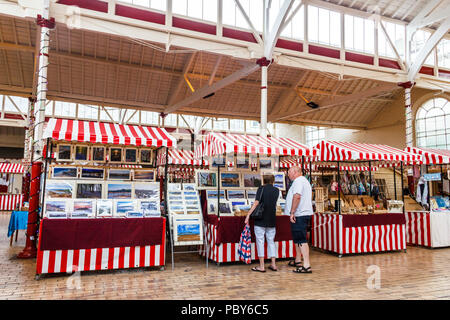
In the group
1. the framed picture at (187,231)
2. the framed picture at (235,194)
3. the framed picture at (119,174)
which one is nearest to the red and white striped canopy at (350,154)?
the framed picture at (235,194)

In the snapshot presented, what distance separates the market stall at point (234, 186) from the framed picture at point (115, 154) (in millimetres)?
1471

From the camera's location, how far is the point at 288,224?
20.6 feet

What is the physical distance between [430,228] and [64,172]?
783 cm

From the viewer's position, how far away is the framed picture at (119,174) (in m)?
6.01

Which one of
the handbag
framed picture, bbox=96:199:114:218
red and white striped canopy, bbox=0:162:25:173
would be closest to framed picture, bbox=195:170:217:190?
the handbag

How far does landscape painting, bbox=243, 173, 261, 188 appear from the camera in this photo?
684 cm

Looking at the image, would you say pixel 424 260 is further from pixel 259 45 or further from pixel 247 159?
pixel 259 45

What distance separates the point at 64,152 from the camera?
583cm

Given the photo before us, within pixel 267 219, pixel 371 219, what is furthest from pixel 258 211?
pixel 371 219

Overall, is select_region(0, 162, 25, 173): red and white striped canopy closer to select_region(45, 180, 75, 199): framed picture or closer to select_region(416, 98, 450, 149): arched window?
select_region(45, 180, 75, 199): framed picture

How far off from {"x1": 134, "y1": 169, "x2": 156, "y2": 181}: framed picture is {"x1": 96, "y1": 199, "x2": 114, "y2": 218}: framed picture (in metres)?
0.78

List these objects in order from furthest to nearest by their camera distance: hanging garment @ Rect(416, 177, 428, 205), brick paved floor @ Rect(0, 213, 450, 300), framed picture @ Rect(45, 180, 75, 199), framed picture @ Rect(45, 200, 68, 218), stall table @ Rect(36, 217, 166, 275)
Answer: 1. hanging garment @ Rect(416, 177, 428, 205)
2. framed picture @ Rect(45, 180, 75, 199)
3. framed picture @ Rect(45, 200, 68, 218)
4. stall table @ Rect(36, 217, 166, 275)
5. brick paved floor @ Rect(0, 213, 450, 300)
